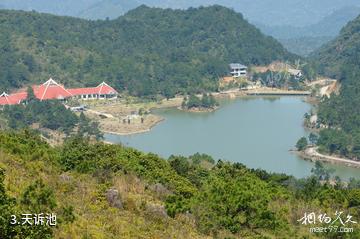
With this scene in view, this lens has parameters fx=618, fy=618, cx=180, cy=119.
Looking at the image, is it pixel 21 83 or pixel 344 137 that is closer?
pixel 344 137

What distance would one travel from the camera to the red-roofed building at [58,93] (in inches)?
1775

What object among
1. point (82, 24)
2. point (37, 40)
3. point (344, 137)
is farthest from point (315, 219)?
point (82, 24)

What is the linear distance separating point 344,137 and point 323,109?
8.21 metres

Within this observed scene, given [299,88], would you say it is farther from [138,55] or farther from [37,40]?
[37,40]

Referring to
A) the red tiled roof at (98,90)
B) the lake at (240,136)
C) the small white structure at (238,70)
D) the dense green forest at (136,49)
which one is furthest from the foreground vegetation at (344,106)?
the red tiled roof at (98,90)

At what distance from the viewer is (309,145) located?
35.4 m

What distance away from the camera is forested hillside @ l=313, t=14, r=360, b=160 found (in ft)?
113

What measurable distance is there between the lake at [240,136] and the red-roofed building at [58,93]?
515 cm

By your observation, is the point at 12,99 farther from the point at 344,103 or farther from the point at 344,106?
the point at 344,103

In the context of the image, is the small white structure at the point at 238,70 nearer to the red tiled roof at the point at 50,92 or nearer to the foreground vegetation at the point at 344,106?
the foreground vegetation at the point at 344,106

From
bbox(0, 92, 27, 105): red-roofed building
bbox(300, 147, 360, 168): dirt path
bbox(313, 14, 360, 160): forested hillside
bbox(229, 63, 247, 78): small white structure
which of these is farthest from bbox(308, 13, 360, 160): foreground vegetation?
bbox(0, 92, 27, 105): red-roofed building

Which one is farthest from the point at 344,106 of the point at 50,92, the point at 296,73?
the point at 50,92

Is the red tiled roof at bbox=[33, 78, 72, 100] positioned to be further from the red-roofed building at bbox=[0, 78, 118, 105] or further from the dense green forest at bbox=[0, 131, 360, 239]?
the dense green forest at bbox=[0, 131, 360, 239]

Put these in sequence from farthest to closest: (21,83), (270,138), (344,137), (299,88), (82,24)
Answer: (82,24), (299,88), (21,83), (270,138), (344,137)
